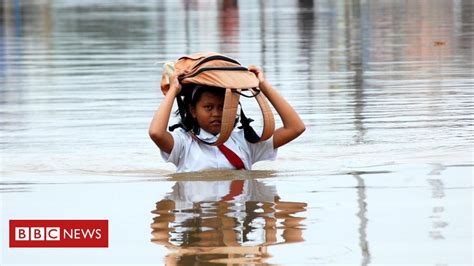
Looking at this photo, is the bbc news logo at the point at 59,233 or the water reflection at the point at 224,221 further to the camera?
the bbc news logo at the point at 59,233

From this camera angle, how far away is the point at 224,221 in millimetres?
8578

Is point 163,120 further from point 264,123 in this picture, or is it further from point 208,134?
point 264,123

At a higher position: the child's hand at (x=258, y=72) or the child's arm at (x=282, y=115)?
the child's hand at (x=258, y=72)

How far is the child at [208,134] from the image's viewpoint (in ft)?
31.6

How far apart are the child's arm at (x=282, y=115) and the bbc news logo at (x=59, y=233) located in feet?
5.42

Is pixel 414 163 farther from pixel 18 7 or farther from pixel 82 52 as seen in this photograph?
pixel 18 7

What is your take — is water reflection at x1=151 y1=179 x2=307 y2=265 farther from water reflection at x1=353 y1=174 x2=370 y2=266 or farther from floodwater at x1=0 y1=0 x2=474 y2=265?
water reflection at x1=353 y1=174 x2=370 y2=266

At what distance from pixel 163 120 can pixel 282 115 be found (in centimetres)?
81

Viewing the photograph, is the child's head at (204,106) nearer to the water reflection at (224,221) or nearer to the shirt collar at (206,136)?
the shirt collar at (206,136)

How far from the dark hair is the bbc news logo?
1341mm

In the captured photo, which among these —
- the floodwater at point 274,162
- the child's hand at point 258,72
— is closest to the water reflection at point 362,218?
the floodwater at point 274,162

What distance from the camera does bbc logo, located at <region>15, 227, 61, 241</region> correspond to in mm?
8164

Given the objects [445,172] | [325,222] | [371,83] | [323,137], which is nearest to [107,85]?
[371,83]

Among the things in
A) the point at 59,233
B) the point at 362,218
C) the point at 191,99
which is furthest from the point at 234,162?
the point at 59,233
